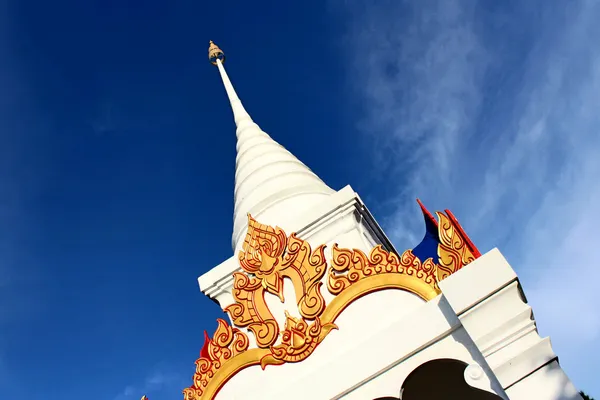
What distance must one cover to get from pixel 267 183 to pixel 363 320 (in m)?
4.00

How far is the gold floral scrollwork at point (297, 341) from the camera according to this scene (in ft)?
19.6

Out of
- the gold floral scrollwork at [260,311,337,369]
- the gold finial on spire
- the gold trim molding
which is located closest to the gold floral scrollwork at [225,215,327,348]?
the gold trim molding

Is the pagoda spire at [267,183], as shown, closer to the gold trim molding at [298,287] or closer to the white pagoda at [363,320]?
the white pagoda at [363,320]

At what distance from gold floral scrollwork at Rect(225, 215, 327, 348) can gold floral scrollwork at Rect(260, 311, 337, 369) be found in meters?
0.14

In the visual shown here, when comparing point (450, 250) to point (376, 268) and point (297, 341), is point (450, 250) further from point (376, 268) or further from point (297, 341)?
point (297, 341)

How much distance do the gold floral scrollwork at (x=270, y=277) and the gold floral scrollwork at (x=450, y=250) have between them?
5.25 feet

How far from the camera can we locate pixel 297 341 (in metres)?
6.07

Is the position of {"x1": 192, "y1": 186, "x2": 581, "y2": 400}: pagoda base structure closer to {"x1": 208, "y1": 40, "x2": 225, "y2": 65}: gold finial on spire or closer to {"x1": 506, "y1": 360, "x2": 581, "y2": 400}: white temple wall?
{"x1": 506, "y1": 360, "x2": 581, "y2": 400}: white temple wall

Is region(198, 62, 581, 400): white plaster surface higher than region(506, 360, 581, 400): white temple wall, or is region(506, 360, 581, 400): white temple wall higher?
region(198, 62, 581, 400): white plaster surface

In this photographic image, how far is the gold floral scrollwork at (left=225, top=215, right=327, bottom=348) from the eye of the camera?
6.35 meters

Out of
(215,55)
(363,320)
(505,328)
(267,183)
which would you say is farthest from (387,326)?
(215,55)

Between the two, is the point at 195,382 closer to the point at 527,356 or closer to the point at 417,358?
the point at 417,358

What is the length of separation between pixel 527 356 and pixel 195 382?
4.13m

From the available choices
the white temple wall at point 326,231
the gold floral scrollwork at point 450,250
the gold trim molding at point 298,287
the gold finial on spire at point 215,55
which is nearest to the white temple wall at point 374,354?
the gold trim molding at point 298,287
